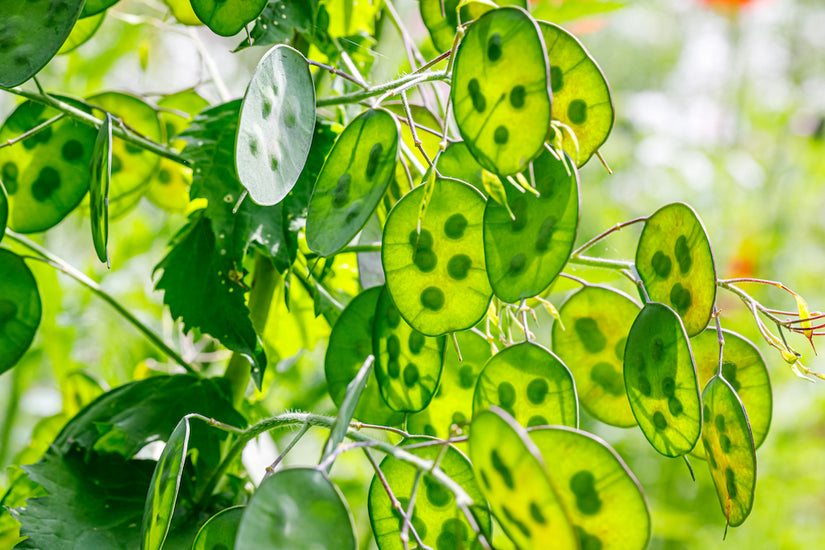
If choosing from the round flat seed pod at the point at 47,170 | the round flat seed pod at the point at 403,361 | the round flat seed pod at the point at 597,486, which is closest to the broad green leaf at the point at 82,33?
the round flat seed pod at the point at 47,170

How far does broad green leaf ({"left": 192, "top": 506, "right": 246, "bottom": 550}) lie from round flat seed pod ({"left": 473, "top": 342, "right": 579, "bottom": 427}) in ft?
0.35

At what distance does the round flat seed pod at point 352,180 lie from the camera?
269 mm

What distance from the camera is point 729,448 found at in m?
0.29

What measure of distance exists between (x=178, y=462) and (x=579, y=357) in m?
0.20

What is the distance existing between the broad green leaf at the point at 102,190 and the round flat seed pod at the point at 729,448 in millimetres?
247

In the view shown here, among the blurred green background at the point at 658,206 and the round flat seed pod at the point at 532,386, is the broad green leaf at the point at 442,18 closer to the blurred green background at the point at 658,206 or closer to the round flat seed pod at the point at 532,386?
the blurred green background at the point at 658,206

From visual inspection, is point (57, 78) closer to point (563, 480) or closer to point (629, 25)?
point (563, 480)

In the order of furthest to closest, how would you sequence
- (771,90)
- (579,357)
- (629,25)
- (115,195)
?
(629,25), (771,90), (115,195), (579,357)

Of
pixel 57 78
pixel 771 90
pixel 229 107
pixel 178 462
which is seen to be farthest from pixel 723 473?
pixel 771 90

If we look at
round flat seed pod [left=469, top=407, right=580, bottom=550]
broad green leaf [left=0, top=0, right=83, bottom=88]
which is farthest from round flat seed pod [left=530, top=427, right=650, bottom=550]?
broad green leaf [left=0, top=0, right=83, bottom=88]

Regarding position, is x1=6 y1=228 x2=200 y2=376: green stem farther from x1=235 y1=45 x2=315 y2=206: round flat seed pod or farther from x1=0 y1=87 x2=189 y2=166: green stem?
x1=235 y1=45 x2=315 y2=206: round flat seed pod

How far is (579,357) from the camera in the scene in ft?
1.20

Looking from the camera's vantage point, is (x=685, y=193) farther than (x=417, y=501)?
Yes

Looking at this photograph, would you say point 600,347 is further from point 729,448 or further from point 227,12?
point 227,12
